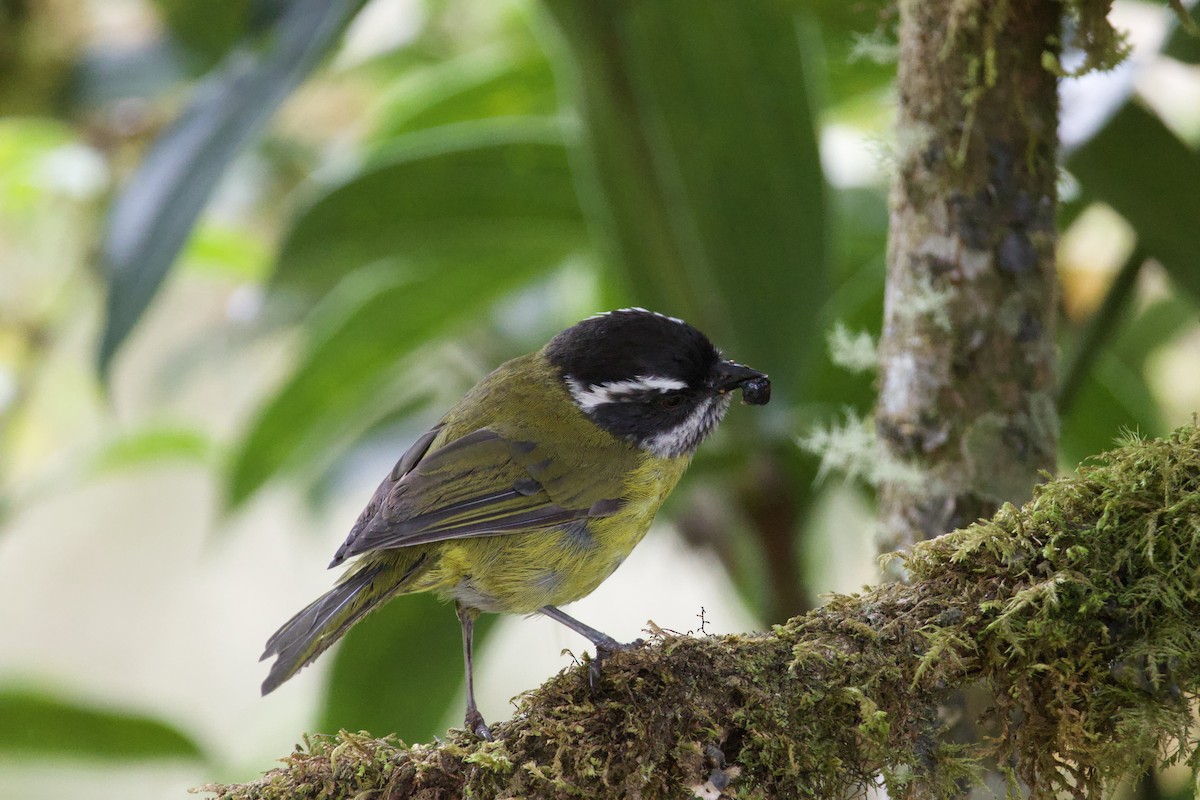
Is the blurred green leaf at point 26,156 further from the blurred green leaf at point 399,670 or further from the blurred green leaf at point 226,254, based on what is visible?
the blurred green leaf at point 399,670

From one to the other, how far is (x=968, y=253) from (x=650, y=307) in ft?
3.06

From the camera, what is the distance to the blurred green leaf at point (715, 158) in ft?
7.13

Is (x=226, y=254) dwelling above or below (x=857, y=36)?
above

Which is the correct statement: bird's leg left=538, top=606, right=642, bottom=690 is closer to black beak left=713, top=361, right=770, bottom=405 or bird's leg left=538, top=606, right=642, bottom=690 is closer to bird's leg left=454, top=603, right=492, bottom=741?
bird's leg left=454, top=603, right=492, bottom=741

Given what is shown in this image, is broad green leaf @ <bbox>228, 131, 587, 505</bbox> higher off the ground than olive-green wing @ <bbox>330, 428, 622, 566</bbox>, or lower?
higher

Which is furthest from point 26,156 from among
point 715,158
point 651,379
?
point 651,379

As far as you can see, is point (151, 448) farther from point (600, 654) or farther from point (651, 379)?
point (600, 654)

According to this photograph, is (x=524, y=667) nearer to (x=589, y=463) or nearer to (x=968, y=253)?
(x=589, y=463)

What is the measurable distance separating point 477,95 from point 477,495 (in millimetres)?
1524

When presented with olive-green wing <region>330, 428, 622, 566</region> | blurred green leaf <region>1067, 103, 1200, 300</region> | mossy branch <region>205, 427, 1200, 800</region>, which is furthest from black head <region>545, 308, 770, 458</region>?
mossy branch <region>205, 427, 1200, 800</region>

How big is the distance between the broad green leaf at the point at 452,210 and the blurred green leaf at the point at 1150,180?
1.23 meters

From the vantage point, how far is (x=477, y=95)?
2.95m

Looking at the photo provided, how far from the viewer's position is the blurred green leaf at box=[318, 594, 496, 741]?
251 centimetres

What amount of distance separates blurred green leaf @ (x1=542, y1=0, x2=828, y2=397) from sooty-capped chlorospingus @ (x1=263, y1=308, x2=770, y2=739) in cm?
35
